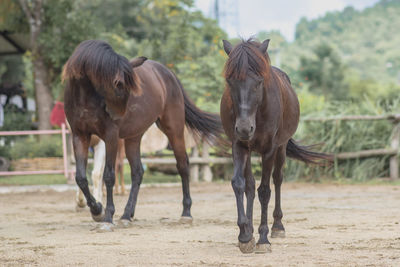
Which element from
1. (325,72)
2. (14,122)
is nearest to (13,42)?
(14,122)

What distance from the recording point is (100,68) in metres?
5.86

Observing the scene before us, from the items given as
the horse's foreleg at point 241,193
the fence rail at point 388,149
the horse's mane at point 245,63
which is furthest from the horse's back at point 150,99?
the fence rail at point 388,149

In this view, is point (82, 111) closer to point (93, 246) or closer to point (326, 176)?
point (93, 246)

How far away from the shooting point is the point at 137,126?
6691mm

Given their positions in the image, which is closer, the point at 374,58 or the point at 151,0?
the point at 151,0

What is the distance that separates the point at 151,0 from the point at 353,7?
171ft

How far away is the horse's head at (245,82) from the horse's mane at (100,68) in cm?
169

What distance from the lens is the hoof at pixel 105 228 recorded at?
5965mm

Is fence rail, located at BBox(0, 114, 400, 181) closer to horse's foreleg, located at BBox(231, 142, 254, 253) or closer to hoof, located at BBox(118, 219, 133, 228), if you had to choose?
hoof, located at BBox(118, 219, 133, 228)

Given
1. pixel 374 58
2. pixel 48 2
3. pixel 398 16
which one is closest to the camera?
pixel 48 2

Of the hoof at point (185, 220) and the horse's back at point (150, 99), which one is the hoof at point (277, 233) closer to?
the hoof at point (185, 220)

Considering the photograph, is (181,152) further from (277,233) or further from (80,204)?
(277,233)

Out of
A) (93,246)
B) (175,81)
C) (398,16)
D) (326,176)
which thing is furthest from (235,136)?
(398,16)

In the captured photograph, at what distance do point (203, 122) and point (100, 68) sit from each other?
2.31m
